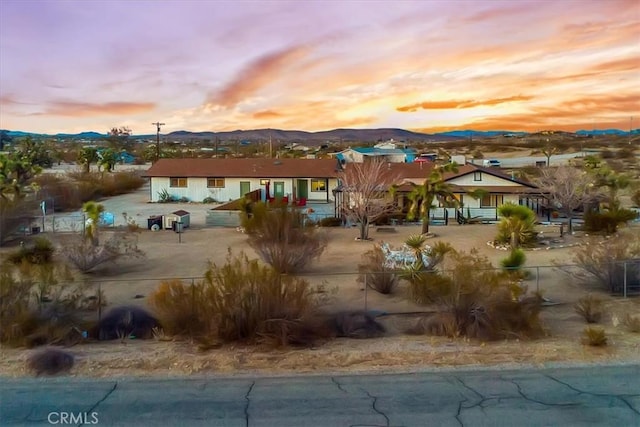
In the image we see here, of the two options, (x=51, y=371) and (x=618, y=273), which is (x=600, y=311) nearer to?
(x=618, y=273)

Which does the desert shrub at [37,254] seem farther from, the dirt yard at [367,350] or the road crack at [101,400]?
the road crack at [101,400]

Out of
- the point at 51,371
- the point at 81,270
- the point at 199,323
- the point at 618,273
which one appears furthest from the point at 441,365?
the point at 81,270

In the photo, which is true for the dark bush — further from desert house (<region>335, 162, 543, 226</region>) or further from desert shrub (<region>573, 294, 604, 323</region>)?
desert house (<region>335, 162, 543, 226</region>)

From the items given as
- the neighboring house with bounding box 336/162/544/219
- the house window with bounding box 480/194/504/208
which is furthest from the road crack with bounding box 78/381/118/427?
the house window with bounding box 480/194/504/208

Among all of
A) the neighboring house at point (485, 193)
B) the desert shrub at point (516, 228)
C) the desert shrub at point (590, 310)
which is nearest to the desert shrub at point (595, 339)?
Result: the desert shrub at point (590, 310)

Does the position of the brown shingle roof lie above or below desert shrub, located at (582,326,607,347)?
above

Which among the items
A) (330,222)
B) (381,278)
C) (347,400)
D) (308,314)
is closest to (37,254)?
(381,278)
